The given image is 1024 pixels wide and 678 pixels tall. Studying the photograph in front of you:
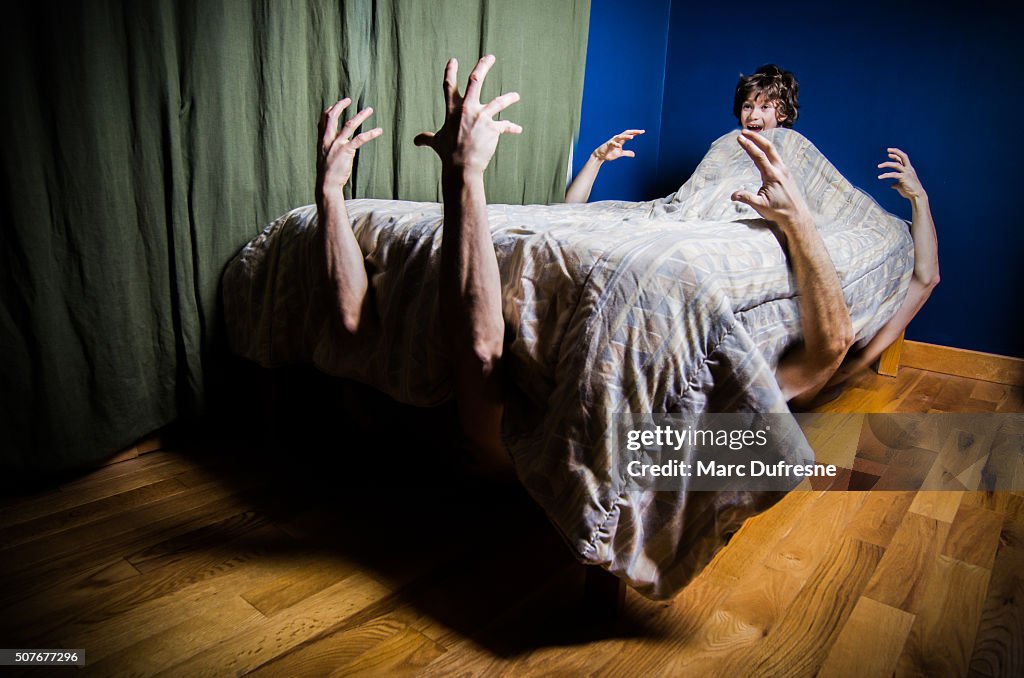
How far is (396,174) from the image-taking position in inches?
82.7

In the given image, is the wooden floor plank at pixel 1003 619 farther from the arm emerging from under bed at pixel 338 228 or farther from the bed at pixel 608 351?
the arm emerging from under bed at pixel 338 228

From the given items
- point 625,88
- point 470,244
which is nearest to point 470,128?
point 470,244

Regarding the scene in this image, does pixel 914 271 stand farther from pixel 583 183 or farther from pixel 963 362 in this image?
pixel 583 183

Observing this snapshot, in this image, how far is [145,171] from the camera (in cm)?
153

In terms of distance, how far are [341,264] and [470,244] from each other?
40cm

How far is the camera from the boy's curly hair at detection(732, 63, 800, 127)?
2439 millimetres

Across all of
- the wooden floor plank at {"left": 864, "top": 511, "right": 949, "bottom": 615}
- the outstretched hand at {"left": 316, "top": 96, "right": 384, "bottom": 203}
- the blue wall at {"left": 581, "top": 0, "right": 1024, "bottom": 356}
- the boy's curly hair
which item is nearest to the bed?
the outstretched hand at {"left": 316, "top": 96, "right": 384, "bottom": 203}

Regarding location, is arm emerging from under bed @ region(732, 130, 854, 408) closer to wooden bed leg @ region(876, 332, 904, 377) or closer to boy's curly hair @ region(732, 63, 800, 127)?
boy's curly hair @ region(732, 63, 800, 127)

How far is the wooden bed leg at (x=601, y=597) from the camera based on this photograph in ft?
3.53

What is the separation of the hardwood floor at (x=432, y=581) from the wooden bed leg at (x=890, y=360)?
107 centimetres

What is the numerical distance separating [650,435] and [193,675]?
72 centimetres

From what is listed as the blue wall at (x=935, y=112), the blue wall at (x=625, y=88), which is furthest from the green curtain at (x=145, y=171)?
the blue wall at (x=935, y=112)

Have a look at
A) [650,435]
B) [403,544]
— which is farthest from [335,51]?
[650,435]

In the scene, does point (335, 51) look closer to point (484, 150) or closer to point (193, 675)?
point (484, 150)
